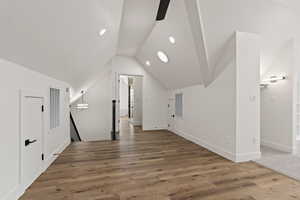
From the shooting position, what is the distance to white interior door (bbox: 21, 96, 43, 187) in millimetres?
2176

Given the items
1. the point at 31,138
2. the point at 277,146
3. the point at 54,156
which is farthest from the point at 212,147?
the point at 31,138

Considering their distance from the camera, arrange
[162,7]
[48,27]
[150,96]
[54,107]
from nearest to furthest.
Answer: [48,27] → [162,7] → [54,107] → [150,96]

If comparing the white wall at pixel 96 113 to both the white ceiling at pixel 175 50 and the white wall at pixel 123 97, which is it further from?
the white wall at pixel 123 97

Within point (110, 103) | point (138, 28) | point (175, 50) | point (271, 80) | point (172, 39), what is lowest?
point (110, 103)

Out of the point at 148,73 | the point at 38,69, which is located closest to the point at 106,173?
the point at 38,69

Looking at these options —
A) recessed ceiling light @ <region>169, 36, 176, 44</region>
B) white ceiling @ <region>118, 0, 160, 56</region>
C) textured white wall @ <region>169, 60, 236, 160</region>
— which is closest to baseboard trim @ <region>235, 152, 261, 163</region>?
textured white wall @ <region>169, 60, 236, 160</region>

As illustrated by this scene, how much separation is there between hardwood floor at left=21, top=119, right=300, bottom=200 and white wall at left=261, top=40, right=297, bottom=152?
1514 mm

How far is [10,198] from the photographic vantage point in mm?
1855

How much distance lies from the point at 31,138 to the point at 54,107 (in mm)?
1174

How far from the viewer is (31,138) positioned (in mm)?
2385

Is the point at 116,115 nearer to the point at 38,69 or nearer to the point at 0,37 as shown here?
the point at 38,69

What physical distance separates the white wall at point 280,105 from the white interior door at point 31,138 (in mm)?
5421

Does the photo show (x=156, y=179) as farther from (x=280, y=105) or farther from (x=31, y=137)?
(x=280, y=105)

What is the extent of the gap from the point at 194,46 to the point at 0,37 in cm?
336
